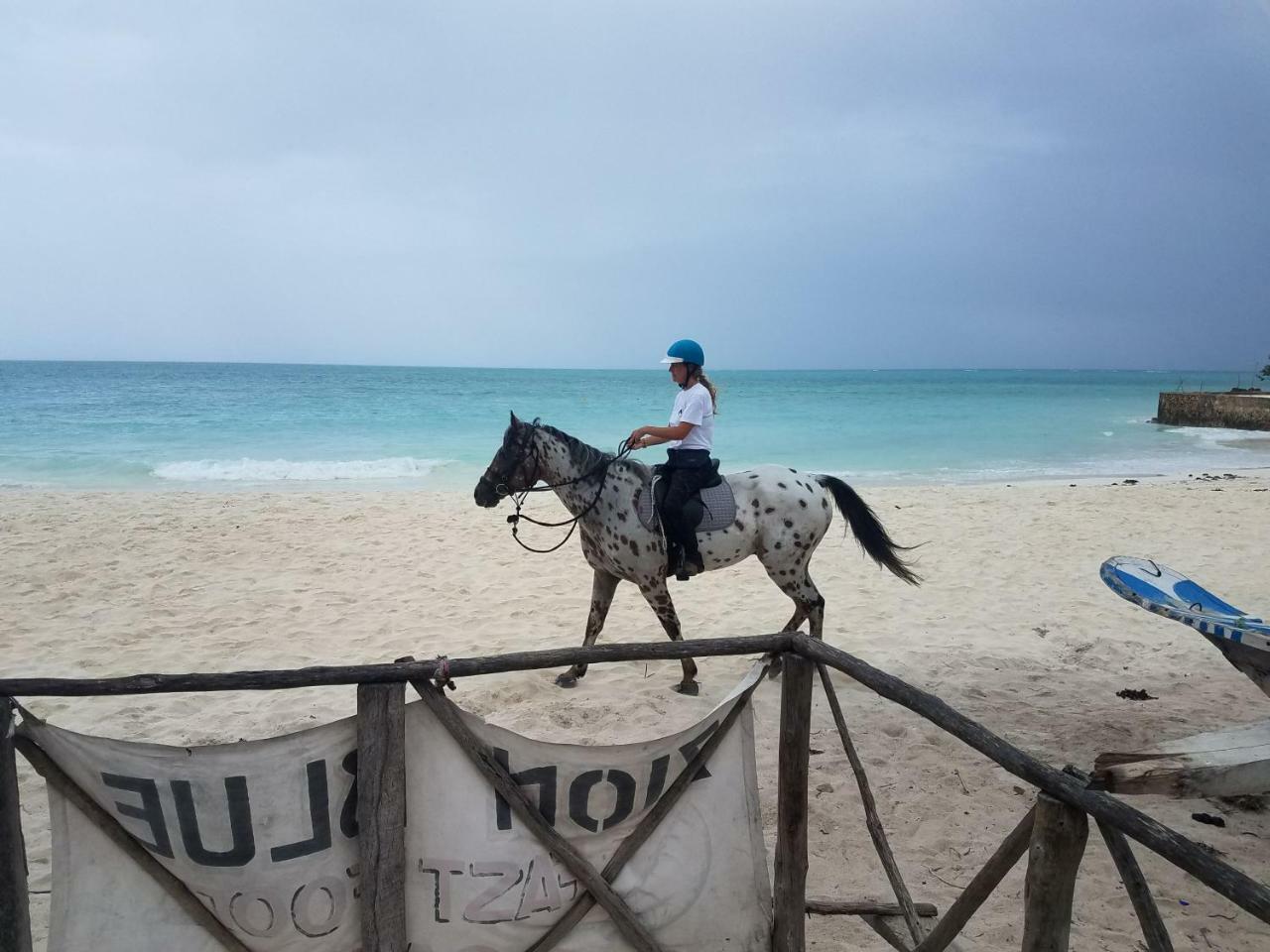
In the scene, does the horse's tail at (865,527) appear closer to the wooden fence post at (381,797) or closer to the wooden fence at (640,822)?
the wooden fence at (640,822)

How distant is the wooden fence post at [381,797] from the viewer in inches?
94.0

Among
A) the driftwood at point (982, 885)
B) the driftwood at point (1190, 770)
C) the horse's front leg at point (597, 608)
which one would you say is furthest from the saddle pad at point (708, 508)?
the driftwood at point (1190, 770)

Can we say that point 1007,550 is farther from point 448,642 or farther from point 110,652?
point 110,652

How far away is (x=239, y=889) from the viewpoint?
2.34 m

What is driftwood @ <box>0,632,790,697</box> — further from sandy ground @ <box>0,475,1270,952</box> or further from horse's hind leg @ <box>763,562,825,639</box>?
horse's hind leg @ <box>763,562,825,639</box>

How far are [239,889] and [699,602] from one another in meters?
5.55

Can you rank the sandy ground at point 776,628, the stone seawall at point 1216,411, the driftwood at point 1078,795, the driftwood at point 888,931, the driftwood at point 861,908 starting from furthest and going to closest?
the stone seawall at point 1216,411, the sandy ground at point 776,628, the driftwood at point 861,908, the driftwood at point 888,931, the driftwood at point 1078,795

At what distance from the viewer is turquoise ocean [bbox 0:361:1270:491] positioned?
56.2ft

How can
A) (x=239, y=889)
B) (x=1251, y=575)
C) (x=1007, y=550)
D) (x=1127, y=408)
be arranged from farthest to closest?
(x=1127, y=408) → (x=1007, y=550) → (x=1251, y=575) → (x=239, y=889)

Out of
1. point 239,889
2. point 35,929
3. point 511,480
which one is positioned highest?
point 511,480

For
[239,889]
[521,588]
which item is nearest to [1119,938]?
[239,889]

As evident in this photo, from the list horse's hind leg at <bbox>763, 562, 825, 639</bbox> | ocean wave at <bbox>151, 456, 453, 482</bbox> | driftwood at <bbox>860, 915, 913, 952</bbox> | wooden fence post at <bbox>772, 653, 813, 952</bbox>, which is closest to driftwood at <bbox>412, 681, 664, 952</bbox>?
wooden fence post at <bbox>772, 653, 813, 952</bbox>

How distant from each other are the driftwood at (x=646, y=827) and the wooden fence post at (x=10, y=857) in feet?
Answer: 5.26

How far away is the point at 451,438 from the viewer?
79.8 ft
